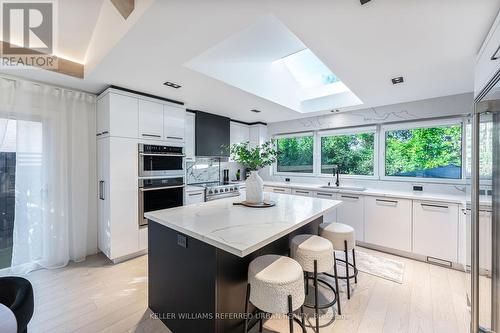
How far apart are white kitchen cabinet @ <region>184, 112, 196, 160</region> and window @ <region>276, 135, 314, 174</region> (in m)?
1.98

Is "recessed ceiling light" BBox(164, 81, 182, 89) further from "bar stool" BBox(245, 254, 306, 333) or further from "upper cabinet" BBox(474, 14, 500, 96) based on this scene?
"upper cabinet" BBox(474, 14, 500, 96)

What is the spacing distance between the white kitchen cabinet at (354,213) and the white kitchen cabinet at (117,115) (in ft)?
10.8

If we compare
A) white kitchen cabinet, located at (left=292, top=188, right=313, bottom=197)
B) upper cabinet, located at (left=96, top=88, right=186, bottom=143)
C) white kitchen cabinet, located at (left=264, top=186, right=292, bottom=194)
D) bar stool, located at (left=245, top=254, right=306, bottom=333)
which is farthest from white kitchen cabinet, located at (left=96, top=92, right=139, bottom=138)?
white kitchen cabinet, located at (left=292, top=188, right=313, bottom=197)

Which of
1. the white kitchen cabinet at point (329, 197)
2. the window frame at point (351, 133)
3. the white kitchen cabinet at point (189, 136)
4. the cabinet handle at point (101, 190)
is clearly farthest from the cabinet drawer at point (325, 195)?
the cabinet handle at point (101, 190)

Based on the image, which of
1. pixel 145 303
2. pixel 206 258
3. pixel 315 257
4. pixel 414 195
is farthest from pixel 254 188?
pixel 414 195

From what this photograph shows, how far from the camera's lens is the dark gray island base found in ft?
4.42

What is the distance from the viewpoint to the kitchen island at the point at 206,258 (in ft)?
4.34

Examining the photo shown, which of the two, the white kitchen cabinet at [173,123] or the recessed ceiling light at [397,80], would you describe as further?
the white kitchen cabinet at [173,123]

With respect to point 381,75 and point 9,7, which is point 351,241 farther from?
point 9,7

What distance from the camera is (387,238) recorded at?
307 centimetres

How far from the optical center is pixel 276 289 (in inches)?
49.4

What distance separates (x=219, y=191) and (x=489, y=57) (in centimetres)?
345

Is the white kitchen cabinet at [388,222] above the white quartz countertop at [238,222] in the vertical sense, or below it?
below

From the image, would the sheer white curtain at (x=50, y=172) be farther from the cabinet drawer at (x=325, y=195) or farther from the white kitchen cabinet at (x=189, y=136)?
the cabinet drawer at (x=325, y=195)
